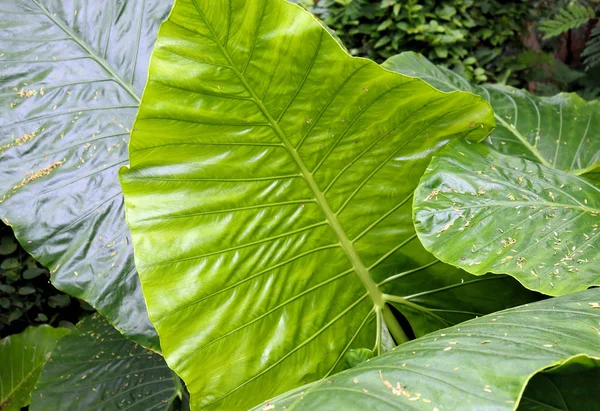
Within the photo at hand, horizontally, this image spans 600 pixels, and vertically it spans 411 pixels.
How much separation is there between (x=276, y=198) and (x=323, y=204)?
0.28ft

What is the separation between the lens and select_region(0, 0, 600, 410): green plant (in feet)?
2.30

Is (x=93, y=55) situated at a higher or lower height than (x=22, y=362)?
higher

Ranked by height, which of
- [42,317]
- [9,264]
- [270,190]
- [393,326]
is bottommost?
[42,317]

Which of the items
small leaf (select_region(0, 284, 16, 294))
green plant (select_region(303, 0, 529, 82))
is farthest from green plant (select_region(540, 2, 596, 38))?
small leaf (select_region(0, 284, 16, 294))

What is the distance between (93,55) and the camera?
1099 mm

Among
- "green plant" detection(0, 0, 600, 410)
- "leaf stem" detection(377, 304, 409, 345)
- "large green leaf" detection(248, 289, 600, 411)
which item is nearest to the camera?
"large green leaf" detection(248, 289, 600, 411)

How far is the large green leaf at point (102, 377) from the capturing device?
4.00ft

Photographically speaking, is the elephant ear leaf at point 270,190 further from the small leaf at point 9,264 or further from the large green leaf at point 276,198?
the small leaf at point 9,264

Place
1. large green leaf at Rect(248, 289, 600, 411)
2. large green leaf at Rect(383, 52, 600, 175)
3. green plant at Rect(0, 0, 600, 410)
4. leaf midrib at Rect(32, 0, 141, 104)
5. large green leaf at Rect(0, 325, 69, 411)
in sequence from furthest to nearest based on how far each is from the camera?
large green leaf at Rect(0, 325, 69, 411), large green leaf at Rect(383, 52, 600, 175), leaf midrib at Rect(32, 0, 141, 104), green plant at Rect(0, 0, 600, 410), large green leaf at Rect(248, 289, 600, 411)

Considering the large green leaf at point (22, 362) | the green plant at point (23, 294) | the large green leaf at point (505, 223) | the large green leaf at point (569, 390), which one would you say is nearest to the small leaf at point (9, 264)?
the green plant at point (23, 294)

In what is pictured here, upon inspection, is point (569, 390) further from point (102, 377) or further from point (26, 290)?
point (26, 290)

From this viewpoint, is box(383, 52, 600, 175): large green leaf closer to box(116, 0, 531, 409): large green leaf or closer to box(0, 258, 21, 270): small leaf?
box(116, 0, 531, 409): large green leaf

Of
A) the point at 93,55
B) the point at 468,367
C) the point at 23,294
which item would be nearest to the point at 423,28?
the point at 93,55

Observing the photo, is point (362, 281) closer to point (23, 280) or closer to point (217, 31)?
point (217, 31)
